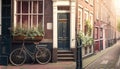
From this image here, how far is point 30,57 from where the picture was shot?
21422mm

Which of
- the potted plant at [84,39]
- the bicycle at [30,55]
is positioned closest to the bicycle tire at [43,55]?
the bicycle at [30,55]

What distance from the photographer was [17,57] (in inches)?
816

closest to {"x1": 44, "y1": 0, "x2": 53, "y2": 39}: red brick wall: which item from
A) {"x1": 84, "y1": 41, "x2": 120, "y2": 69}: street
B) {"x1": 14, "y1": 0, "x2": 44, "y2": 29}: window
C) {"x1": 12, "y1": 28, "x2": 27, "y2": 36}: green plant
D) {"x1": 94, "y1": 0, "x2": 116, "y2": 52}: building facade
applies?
{"x1": 14, "y1": 0, "x2": 44, "y2": 29}: window

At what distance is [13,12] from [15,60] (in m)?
3.12

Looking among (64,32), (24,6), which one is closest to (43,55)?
(64,32)

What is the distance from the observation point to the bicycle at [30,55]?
813 inches

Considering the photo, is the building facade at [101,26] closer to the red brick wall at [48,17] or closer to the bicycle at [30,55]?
the red brick wall at [48,17]

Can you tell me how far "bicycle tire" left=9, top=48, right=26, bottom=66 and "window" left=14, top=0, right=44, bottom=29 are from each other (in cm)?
212

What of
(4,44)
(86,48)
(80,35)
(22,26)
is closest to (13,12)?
(22,26)

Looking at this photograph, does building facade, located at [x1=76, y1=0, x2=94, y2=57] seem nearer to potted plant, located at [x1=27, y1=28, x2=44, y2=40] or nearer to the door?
the door

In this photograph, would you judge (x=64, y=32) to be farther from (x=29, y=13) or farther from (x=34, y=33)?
(x=29, y=13)

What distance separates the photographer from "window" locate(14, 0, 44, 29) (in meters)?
22.2

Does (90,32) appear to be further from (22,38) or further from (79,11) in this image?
(22,38)

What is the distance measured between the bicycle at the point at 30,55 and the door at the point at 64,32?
185 centimetres
